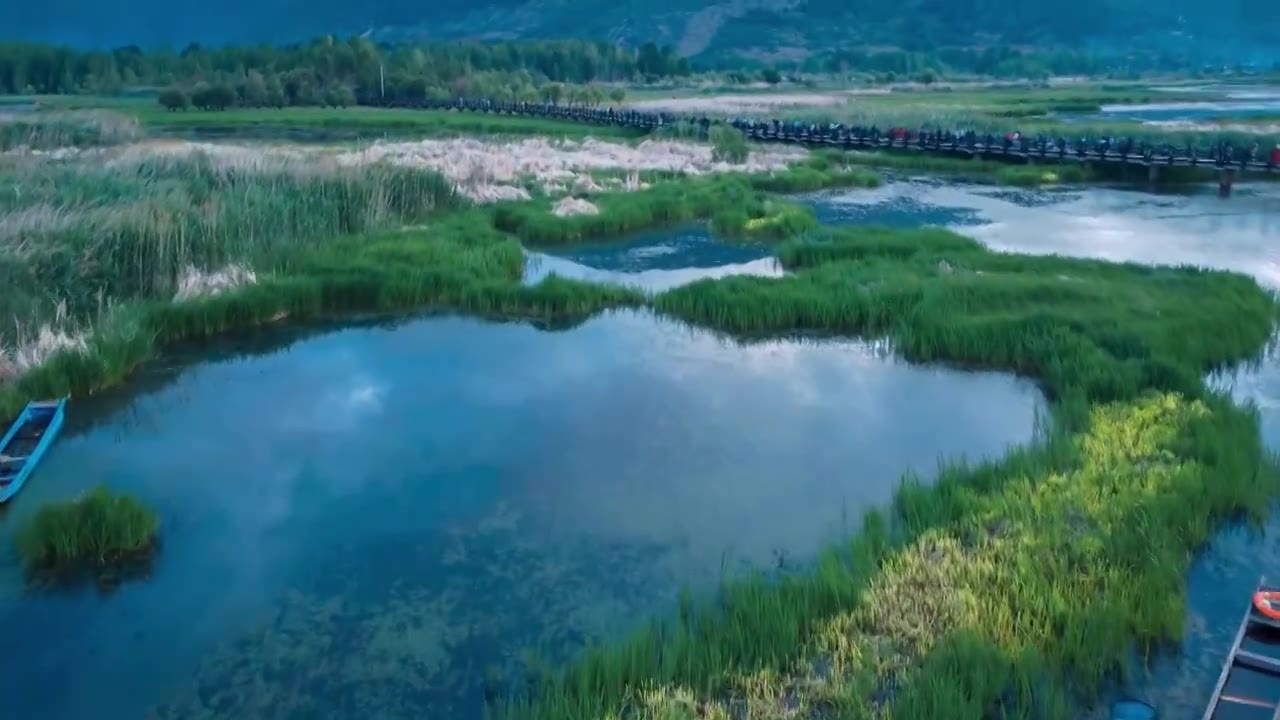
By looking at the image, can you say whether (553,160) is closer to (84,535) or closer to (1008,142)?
(1008,142)

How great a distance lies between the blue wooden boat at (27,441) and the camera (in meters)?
9.55

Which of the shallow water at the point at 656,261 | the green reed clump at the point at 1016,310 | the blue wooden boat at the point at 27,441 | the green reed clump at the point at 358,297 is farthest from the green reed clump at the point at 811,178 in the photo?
the blue wooden boat at the point at 27,441

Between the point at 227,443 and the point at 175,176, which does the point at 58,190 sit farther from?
the point at 227,443

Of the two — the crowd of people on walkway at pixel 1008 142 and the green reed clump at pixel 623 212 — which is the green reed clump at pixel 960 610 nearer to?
the green reed clump at pixel 623 212

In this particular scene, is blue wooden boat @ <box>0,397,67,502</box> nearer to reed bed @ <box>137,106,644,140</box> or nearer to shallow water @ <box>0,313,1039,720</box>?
shallow water @ <box>0,313,1039,720</box>

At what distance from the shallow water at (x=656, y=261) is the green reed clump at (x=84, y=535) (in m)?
10.2

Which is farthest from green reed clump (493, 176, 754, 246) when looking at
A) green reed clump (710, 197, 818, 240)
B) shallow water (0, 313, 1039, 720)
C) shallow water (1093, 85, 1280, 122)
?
shallow water (1093, 85, 1280, 122)

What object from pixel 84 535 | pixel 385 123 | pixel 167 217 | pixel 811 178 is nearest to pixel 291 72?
pixel 385 123

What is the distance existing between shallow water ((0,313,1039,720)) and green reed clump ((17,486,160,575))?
26 cm

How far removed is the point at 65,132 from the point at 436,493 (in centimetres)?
3342

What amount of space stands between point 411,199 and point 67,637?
54.5 feet

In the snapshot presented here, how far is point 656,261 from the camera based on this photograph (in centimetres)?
2053

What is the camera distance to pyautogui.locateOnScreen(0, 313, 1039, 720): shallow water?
23.0 ft

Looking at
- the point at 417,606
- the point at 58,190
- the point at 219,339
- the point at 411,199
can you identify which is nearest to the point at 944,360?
the point at 417,606
